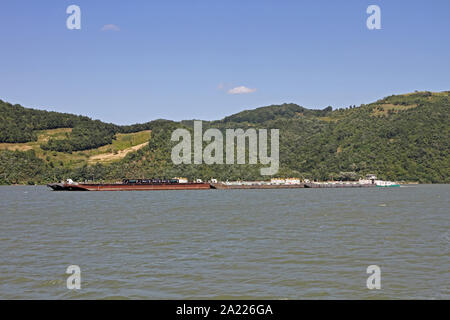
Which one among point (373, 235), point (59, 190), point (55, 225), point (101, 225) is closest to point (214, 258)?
point (373, 235)

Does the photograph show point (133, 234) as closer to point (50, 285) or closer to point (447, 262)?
point (50, 285)

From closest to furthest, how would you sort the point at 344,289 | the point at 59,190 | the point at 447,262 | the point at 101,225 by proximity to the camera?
1. the point at 344,289
2. the point at 447,262
3. the point at 101,225
4. the point at 59,190

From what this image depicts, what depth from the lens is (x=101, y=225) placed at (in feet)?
181

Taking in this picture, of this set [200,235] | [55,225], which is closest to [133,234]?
[200,235]

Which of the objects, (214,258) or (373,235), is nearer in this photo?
(214,258)

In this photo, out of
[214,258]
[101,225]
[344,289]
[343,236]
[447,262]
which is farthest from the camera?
[101,225]

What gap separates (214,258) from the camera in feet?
109

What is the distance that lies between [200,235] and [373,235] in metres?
16.4
